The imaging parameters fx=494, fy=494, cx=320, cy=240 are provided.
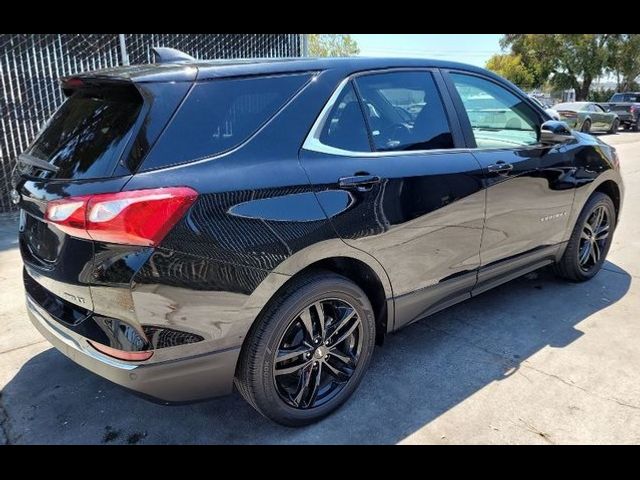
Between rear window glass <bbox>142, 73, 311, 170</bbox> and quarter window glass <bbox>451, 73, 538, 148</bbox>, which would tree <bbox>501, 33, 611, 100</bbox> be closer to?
quarter window glass <bbox>451, 73, 538, 148</bbox>

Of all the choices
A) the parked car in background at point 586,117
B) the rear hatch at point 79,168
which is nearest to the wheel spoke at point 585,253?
the rear hatch at point 79,168

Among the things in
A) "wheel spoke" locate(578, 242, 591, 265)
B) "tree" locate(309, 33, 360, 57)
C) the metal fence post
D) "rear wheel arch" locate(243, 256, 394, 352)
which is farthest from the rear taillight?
"tree" locate(309, 33, 360, 57)

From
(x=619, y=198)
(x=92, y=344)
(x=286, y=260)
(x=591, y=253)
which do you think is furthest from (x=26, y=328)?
(x=619, y=198)

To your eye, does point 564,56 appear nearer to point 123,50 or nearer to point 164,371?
point 123,50

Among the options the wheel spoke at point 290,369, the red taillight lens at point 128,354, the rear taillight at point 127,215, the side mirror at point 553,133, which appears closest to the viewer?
the rear taillight at point 127,215

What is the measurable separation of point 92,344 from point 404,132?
193 centimetres

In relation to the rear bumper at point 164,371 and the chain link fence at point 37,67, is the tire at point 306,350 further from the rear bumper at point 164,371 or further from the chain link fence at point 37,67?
the chain link fence at point 37,67

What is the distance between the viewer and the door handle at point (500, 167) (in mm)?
3131

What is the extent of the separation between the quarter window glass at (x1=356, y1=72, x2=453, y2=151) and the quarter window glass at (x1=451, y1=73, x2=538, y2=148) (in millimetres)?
268

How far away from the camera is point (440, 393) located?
110 inches

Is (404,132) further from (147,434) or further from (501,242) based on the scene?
(147,434)

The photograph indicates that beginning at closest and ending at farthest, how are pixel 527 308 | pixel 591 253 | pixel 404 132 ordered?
pixel 404 132
pixel 527 308
pixel 591 253

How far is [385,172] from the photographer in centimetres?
255

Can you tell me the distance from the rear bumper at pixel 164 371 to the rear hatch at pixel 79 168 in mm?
134
